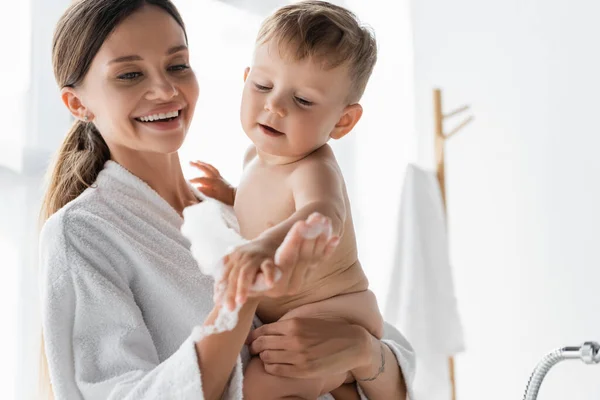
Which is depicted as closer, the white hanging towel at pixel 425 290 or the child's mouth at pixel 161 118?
the child's mouth at pixel 161 118

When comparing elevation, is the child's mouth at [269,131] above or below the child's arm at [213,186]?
above

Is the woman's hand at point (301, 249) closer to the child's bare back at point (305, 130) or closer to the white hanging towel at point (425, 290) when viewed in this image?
the child's bare back at point (305, 130)

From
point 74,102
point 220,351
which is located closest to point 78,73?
point 74,102

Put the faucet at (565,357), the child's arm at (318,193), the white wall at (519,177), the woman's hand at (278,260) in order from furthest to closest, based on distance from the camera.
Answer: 1. the white wall at (519,177)
2. the faucet at (565,357)
3. the child's arm at (318,193)
4. the woman's hand at (278,260)

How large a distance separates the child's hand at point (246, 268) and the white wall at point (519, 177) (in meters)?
2.45

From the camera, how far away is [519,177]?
130 inches

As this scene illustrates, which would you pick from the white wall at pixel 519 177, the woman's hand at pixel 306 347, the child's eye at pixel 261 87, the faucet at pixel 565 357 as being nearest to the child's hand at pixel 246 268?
the woman's hand at pixel 306 347

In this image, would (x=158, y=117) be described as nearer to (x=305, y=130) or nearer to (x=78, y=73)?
(x=78, y=73)

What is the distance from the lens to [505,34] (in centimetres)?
335

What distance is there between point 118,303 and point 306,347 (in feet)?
0.81

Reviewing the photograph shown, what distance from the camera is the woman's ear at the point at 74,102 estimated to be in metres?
1.26

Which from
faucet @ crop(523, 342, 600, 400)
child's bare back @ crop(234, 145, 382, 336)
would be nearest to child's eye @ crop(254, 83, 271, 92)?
child's bare back @ crop(234, 145, 382, 336)

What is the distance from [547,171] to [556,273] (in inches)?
15.5

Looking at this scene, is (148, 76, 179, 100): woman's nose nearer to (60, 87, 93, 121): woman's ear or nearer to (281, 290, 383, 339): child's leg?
(60, 87, 93, 121): woman's ear
